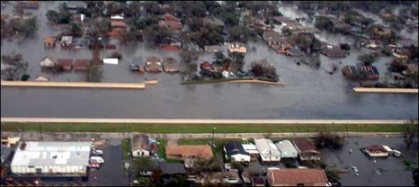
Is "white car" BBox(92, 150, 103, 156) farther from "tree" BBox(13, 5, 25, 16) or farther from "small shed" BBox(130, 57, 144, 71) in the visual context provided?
"tree" BBox(13, 5, 25, 16)

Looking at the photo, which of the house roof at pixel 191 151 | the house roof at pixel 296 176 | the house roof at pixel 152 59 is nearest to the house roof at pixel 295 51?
the house roof at pixel 152 59

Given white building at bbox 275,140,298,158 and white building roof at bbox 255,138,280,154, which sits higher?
white building roof at bbox 255,138,280,154

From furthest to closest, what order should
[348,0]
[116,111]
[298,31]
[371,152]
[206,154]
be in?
[348,0], [298,31], [116,111], [371,152], [206,154]

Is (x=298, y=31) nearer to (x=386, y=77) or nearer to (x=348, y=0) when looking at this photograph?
(x=386, y=77)

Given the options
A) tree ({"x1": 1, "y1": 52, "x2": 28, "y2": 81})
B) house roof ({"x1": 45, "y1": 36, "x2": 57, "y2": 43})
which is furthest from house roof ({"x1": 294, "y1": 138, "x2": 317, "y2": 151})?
house roof ({"x1": 45, "y1": 36, "x2": 57, "y2": 43})

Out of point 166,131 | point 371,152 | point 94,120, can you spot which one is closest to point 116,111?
point 94,120

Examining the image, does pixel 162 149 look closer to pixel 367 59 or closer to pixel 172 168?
pixel 172 168

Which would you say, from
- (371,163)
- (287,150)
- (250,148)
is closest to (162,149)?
(250,148)
